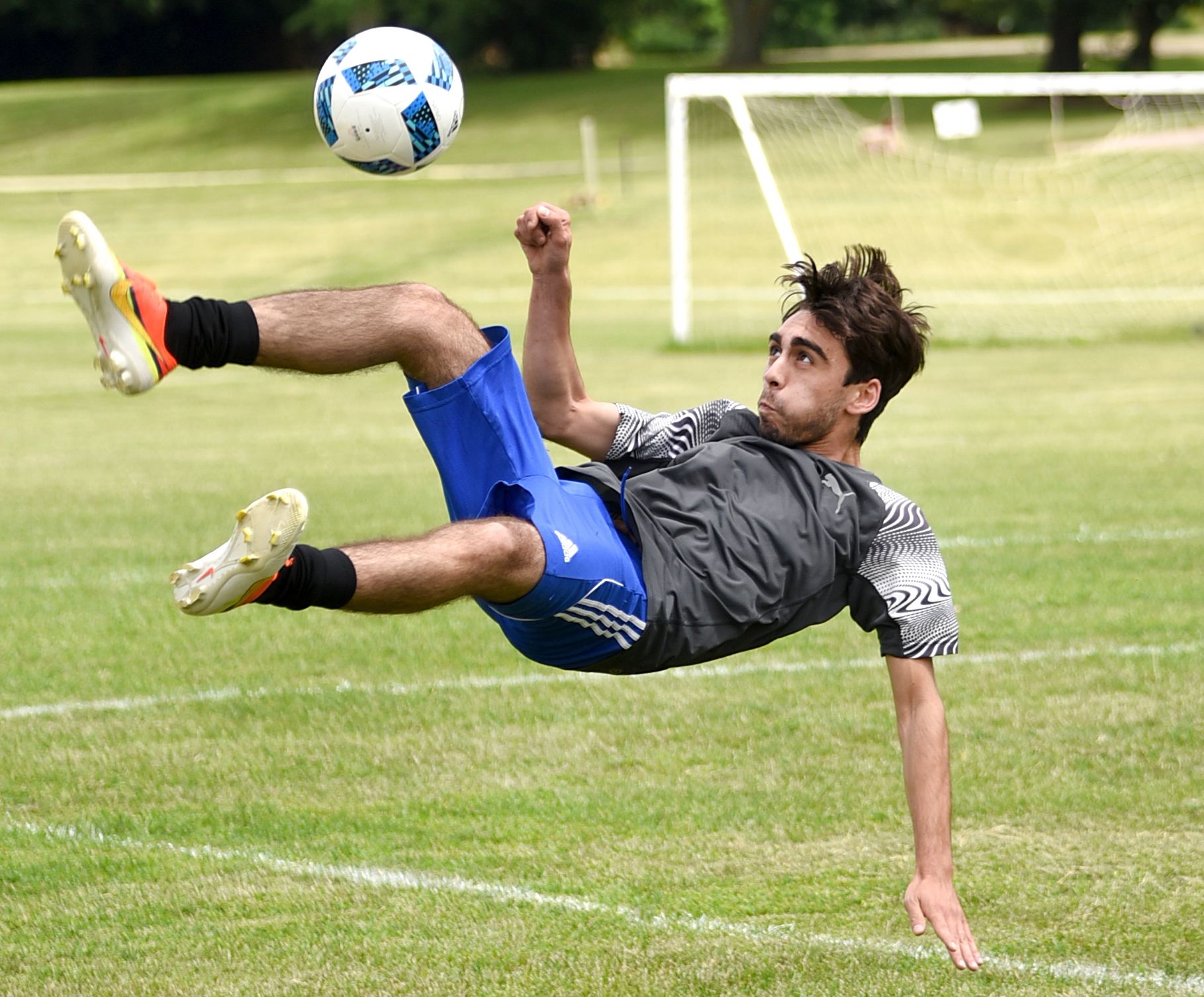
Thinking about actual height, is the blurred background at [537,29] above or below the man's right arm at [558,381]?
below

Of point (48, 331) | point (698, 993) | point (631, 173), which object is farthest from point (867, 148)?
point (698, 993)

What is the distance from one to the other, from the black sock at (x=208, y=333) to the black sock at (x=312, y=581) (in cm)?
75

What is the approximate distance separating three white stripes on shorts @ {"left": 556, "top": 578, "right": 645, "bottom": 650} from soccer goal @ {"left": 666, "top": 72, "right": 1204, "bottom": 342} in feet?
49.5

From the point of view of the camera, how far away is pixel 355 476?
12.1 metres

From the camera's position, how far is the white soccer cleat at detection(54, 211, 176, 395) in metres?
4.35

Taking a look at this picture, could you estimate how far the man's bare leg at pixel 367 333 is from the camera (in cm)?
466

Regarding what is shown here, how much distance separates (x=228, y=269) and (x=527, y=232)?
92.0ft

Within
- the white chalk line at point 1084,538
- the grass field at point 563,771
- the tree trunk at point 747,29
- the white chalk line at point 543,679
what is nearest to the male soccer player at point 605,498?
the grass field at point 563,771

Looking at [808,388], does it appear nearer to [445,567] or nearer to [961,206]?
[445,567]

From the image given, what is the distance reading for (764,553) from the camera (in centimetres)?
490

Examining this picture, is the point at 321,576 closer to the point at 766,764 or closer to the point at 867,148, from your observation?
the point at 766,764

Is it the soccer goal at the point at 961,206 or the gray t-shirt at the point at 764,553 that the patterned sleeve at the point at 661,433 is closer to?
the gray t-shirt at the point at 764,553

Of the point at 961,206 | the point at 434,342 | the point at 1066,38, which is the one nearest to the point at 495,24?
the point at 1066,38

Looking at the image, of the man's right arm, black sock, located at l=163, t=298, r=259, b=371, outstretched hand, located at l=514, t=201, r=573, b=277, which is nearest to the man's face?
the man's right arm
